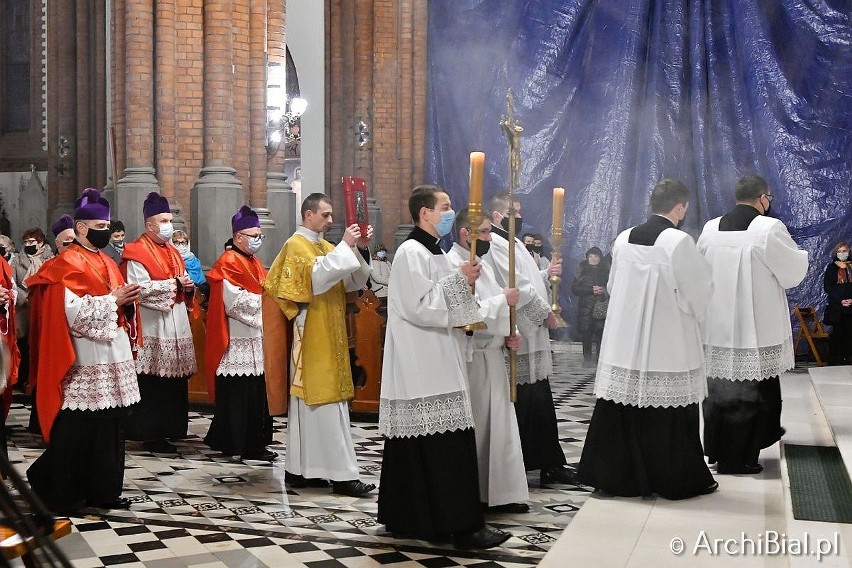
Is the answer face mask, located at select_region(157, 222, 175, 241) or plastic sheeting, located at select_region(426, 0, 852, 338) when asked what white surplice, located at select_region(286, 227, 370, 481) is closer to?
face mask, located at select_region(157, 222, 175, 241)

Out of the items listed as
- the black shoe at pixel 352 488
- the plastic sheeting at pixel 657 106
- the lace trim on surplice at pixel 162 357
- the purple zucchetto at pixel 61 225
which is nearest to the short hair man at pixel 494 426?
the black shoe at pixel 352 488

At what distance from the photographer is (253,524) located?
5453mm

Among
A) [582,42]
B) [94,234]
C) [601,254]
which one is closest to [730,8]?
[582,42]

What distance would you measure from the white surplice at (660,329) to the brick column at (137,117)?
601cm

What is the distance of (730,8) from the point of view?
11.9 metres

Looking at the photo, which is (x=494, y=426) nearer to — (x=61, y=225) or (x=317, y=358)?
(x=317, y=358)

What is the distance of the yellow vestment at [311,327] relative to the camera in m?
6.04

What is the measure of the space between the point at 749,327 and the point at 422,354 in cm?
230

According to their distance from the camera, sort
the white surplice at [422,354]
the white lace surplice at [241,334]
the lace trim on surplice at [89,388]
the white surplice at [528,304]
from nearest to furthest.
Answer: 1. the white surplice at [422,354]
2. the lace trim on surplice at [89,388]
3. the white surplice at [528,304]
4. the white lace surplice at [241,334]

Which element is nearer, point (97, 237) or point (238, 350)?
point (97, 237)

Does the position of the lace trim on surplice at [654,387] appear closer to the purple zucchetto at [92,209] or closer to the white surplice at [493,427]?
the white surplice at [493,427]

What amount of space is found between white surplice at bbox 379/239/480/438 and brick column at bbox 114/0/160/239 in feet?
19.4

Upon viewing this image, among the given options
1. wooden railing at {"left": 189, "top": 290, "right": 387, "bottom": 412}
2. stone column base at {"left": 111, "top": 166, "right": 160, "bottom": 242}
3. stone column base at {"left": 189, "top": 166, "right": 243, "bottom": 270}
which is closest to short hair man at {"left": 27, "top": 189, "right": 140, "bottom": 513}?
wooden railing at {"left": 189, "top": 290, "right": 387, "bottom": 412}

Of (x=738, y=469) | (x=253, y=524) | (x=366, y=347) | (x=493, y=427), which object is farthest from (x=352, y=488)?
(x=366, y=347)
